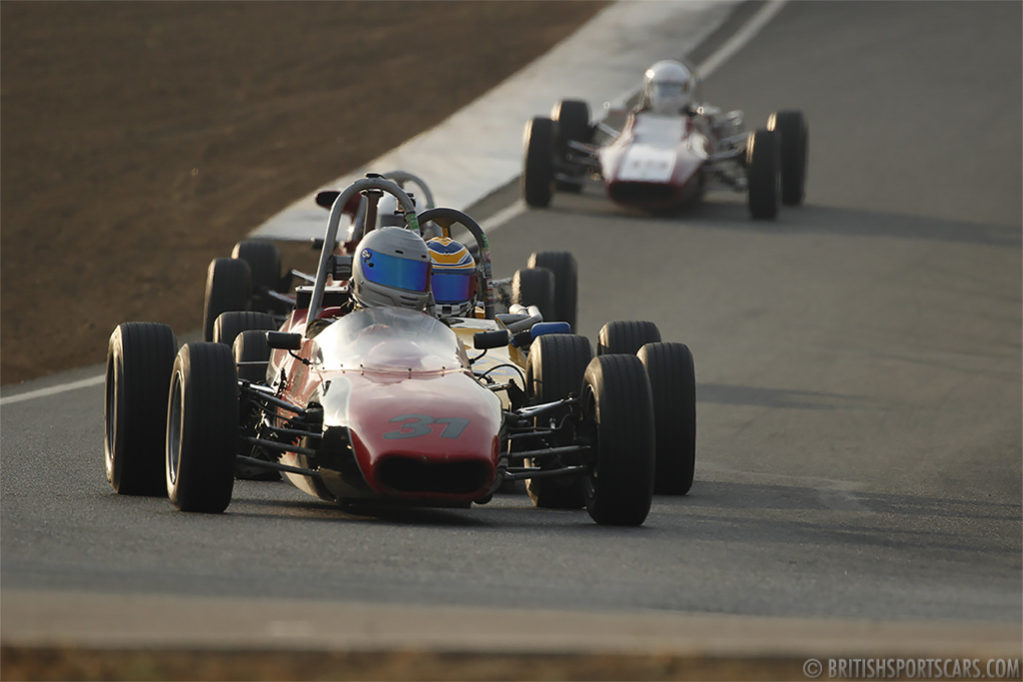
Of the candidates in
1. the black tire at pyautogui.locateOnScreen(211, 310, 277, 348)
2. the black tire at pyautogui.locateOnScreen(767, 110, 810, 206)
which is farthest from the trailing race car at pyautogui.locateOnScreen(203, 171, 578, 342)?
the black tire at pyautogui.locateOnScreen(767, 110, 810, 206)

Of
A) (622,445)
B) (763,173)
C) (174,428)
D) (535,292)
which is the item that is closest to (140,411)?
(174,428)

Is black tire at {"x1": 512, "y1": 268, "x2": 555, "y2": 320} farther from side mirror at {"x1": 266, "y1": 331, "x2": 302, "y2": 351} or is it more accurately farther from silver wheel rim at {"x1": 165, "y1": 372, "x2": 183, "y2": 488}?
silver wheel rim at {"x1": 165, "y1": 372, "x2": 183, "y2": 488}

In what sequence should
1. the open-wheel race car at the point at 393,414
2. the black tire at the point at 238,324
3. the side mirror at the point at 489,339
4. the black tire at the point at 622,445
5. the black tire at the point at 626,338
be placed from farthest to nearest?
1. the black tire at the point at 238,324
2. the black tire at the point at 626,338
3. the side mirror at the point at 489,339
4. the black tire at the point at 622,445
5. the open-wheel race car at the point at 393,414

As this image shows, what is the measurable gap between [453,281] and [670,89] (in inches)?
449

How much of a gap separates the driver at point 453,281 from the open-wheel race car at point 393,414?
1.07 metres

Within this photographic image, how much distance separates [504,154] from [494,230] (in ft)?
14.1

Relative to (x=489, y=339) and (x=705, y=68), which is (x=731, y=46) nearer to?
(x=705, y=68)

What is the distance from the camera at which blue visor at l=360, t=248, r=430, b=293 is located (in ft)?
33.3

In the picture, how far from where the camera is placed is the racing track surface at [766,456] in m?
6.47

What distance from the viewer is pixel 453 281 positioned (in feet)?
39.7

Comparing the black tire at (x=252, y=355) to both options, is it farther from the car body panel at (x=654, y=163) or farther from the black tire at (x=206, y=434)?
the car body panel at (x=654, y=163)

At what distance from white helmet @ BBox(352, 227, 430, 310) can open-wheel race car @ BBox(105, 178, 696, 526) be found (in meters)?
0.02

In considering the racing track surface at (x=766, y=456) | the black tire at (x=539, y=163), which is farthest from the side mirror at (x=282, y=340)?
the black tire at (x=539, y=163)

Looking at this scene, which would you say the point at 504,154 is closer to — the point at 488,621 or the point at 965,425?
the point at 965,425
